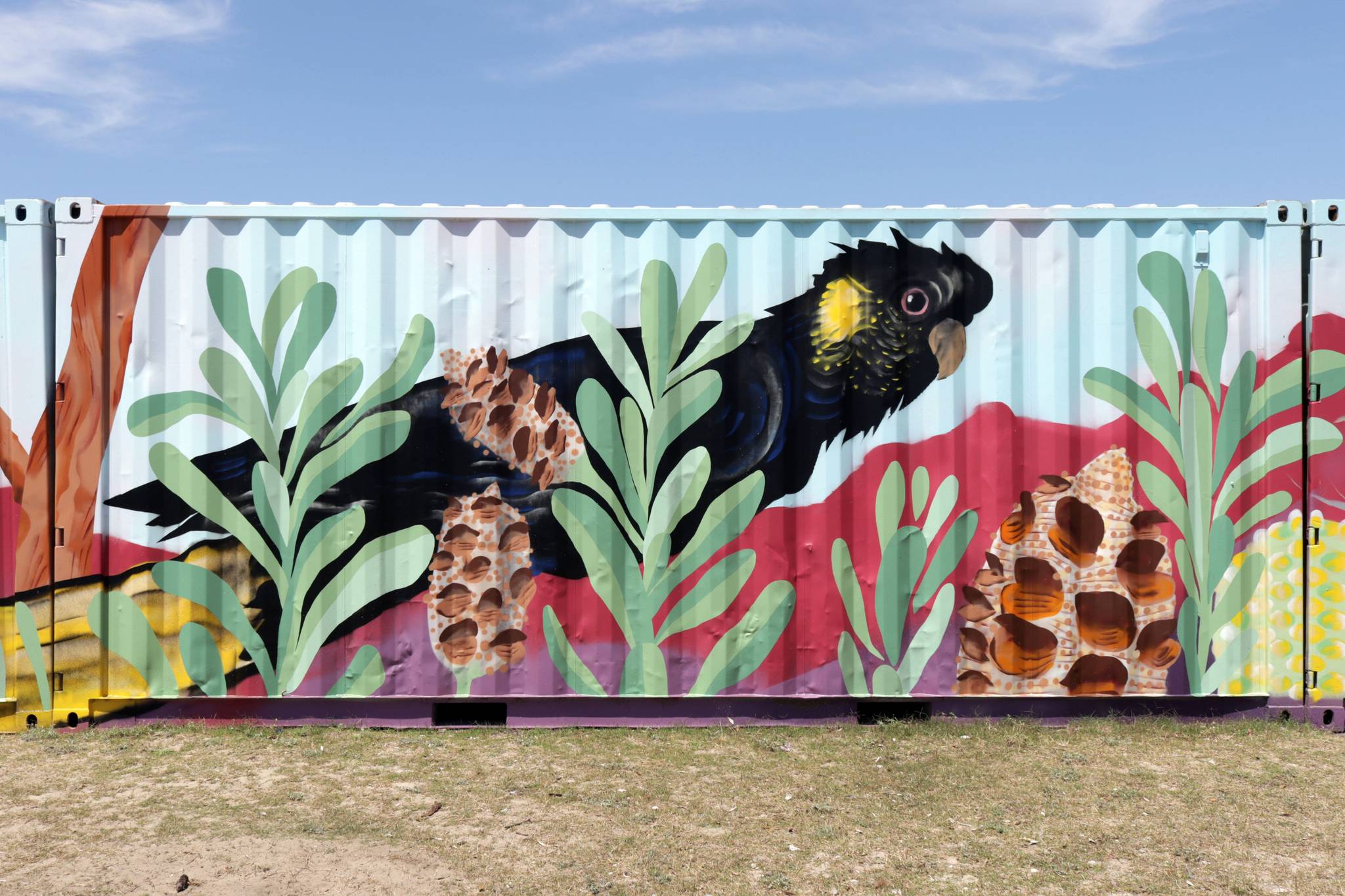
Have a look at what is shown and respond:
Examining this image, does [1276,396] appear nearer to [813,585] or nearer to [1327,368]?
[1327,368]

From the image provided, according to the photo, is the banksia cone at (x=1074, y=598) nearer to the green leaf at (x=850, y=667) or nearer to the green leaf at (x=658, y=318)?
the green leaf at (x=850, y=667)

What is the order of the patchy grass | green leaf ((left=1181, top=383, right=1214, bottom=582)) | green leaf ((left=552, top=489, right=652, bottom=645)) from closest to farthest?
1. the patchy grass
2. green leaf ((left=552, top=489, right=652, bottom=645))
3. green leaf ((left=1181, top=383, right=1214, bottom=582))

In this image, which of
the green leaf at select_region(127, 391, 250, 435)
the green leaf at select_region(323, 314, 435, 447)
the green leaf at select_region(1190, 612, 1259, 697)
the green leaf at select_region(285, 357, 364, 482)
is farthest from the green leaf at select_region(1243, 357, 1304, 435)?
the green leaf at select_region(127, 391, 250, 435)

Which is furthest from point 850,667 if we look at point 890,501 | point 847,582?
point 890,501

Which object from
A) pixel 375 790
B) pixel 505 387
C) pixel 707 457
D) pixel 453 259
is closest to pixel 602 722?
pixel 375 790

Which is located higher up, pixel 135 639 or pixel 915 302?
pixel 915 302

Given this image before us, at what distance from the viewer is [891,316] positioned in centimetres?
623

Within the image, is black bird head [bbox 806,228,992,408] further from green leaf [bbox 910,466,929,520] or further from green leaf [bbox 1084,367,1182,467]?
green leaf [bbox 1084,367,1182,467]

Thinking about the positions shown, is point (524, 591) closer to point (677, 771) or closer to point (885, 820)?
point (677, 771)

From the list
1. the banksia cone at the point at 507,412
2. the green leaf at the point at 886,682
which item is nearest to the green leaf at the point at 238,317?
the banksia cone at the point at 507,412

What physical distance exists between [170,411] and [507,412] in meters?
2.31

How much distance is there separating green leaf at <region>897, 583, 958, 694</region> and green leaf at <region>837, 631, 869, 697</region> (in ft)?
0.83

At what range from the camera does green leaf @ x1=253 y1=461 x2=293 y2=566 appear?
613cm

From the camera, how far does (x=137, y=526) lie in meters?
6.16
